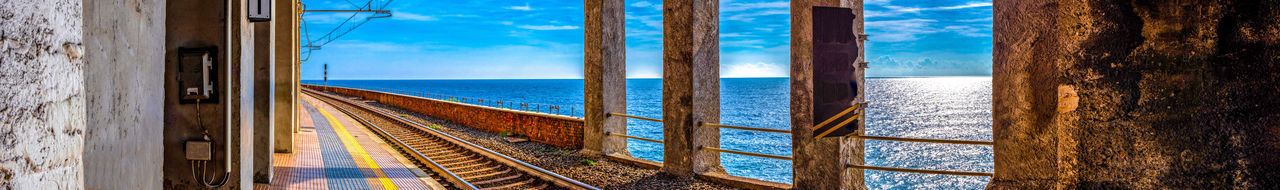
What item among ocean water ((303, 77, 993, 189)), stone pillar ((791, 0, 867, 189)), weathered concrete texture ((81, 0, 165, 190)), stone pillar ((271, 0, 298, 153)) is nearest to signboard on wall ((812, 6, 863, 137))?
stone pillar ((791, 0, 867, 189))

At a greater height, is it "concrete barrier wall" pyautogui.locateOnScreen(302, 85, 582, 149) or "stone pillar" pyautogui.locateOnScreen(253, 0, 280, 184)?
"stone pillar" pyautogui.locateOnScreen(253, 0, 280, 184)

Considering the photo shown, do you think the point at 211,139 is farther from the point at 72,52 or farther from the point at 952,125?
the point at 952,125

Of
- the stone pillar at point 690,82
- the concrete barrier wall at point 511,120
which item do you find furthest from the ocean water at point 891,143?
the stone pillar at point 690,82

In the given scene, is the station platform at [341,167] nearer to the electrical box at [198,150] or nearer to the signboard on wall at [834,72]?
the electrical box at [198,150]

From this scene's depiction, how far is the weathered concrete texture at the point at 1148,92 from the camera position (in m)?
1.74

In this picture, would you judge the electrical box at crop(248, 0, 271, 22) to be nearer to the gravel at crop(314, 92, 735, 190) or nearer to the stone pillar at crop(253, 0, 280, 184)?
the stone pillar at crop(253, 0, 280, 184)

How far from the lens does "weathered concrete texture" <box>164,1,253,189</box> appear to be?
5.21m

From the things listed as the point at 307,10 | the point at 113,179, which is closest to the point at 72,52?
the point at 113,179

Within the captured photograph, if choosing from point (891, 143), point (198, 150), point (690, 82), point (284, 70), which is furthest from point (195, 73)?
point (891, 143)

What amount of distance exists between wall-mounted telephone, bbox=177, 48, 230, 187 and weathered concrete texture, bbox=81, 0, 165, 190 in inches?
48.3

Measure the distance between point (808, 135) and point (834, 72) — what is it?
2.04 m

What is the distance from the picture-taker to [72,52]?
142cm

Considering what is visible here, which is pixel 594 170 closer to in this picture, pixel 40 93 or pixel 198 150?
pixel 198 150

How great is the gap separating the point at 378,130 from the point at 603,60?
9.94 m
